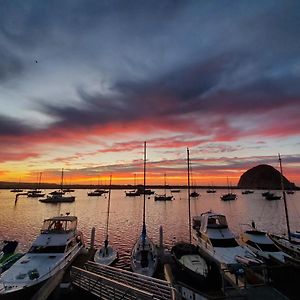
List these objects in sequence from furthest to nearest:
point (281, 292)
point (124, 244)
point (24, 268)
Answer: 1. point (124, 244)
2. point (24, 268)
3. point (281, 292)

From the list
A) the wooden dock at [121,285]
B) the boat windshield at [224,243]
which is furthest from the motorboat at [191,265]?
the wooden dock at [121,285]

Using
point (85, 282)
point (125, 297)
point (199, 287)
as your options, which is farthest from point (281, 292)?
point (85, 282)

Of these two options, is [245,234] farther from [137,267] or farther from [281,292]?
[281,292]

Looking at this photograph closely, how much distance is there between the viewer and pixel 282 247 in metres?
29.4

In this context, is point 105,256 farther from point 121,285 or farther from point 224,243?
point 121,285

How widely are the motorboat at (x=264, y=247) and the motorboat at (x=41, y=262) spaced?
1840cm

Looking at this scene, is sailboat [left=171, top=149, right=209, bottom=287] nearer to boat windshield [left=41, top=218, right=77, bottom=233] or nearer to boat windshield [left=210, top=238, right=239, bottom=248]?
boat windshield [left=210, top=238, right=239, bottom=248]

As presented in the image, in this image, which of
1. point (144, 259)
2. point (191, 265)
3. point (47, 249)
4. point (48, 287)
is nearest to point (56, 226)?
point (47, 249)

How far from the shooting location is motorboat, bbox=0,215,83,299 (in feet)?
51.3

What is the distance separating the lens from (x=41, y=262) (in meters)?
19.6

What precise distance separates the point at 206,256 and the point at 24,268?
16164mm

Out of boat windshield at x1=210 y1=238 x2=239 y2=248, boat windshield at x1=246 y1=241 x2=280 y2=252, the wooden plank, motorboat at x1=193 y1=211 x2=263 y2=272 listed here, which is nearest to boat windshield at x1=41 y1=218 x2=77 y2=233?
the wooden plank

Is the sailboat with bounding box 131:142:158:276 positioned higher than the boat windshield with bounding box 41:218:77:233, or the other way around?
the boat windshield with bounding box 41:218:77:233

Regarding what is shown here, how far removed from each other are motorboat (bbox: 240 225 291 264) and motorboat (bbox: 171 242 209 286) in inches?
251
